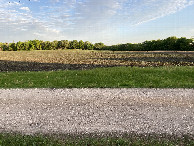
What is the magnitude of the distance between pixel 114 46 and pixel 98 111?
74081 mm

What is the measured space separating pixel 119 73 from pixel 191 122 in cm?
1194

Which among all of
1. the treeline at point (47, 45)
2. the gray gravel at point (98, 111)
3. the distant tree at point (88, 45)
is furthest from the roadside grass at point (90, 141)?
the distant tree at point (88, 45)

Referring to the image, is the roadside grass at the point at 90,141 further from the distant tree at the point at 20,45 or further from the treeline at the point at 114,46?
the distant tree at the point at 20,45

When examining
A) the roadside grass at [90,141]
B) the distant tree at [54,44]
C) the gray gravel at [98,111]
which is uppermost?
the distant tree at [54,44]

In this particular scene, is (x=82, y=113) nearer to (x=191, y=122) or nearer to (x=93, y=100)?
(x=93, y=100)

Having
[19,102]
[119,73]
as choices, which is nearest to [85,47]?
[119,73]

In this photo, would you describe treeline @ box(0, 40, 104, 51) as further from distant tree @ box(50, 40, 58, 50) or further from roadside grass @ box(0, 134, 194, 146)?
roadside grass @ box(0, 134, 194, 146)

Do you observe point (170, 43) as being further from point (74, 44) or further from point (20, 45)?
point (20, 45)

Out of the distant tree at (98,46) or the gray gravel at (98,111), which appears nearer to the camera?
the gray gravel at (98,111)

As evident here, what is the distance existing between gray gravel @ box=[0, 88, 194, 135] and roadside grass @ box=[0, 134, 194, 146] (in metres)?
0.56

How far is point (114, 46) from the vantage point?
81875 millimetres

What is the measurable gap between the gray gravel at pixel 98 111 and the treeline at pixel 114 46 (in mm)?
53413

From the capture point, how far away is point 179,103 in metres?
10.8

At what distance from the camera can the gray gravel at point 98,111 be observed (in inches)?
311
